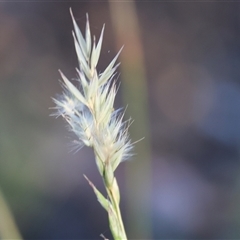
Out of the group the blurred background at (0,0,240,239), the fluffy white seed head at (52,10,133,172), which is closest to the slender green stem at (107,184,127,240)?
the fluffy white seed head at (52,10,133,172)

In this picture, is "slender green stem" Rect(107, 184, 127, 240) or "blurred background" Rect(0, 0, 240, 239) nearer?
"slender green stem" Rect(107, 184, 127, 240)

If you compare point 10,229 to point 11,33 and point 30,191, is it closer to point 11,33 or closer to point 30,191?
point 30,191

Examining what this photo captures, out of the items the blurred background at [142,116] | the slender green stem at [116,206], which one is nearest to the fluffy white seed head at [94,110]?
the slender green stem at [116,206]

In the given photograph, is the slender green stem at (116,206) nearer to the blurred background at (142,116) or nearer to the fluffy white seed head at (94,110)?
the fluffy white seed head at (94,110)

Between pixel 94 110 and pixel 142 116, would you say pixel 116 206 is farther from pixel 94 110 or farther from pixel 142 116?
pixel 142 116

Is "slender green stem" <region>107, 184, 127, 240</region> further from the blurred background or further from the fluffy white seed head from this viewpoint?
the blurred background

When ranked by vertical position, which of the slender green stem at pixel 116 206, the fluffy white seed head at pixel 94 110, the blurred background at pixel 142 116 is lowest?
the slender green stem at pixel 116 206

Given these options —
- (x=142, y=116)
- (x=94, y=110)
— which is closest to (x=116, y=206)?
(x=94, y=110)

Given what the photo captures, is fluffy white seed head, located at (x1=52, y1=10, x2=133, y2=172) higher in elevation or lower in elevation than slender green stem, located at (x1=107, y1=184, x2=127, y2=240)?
higher

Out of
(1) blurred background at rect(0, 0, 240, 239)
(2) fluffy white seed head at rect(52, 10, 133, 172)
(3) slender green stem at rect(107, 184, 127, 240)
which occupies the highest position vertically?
(1) blurred background at rect(0, 0, 240, 239)
